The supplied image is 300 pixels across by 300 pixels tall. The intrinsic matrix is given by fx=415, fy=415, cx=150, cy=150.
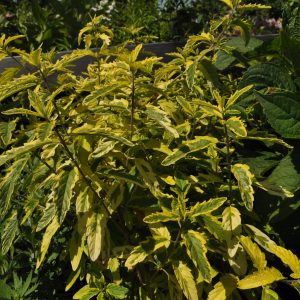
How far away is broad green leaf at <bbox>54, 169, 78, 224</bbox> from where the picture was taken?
1135mm

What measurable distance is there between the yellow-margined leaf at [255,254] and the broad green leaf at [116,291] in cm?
42

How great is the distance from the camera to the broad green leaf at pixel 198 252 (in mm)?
1121

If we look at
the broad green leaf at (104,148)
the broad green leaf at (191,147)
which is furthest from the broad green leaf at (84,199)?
the broad green leaf at (191,147)

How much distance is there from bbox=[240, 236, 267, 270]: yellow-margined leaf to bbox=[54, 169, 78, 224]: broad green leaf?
20.7 inches

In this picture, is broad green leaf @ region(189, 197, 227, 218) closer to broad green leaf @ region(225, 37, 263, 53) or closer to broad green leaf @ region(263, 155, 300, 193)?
broad green leaf @ region(263, 155, 300, 193)

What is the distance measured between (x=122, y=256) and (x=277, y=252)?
479 millimetres

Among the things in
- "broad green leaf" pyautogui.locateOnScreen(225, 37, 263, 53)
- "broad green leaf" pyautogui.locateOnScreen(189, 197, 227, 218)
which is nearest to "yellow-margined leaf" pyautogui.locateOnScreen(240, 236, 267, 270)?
"broad green leaf" pyautogui.locateOnScreen(189, 197, 227, 218)

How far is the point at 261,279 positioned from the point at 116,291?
47cm

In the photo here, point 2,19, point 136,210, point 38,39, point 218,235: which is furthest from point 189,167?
point 2,19

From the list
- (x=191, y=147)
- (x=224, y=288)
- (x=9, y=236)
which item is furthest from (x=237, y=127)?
(x=9, y=236)

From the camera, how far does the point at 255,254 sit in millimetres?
1227

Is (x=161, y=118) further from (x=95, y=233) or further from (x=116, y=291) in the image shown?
(x=116, y=291)

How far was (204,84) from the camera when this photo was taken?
A: 2070 millimetres

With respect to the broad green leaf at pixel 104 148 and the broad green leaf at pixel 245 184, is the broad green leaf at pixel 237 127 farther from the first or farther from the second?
the broad green leaf at pixel 104 148
